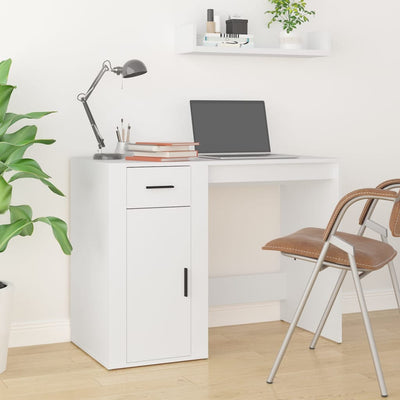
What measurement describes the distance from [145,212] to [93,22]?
970 millimetres

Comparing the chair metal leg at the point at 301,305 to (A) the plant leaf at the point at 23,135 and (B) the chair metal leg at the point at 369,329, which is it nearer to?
Result: (B) the chair metal leg at the point at 369,329

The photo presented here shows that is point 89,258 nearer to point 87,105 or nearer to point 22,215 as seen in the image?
point 22,215

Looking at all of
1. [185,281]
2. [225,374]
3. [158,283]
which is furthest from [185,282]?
[225,374]

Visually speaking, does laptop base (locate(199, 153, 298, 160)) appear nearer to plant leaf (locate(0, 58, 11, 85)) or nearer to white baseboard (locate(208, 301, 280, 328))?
white baseboard (locate(208, 301, 280, 328))

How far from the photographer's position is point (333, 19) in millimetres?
4012

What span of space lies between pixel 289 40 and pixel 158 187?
3.68ft

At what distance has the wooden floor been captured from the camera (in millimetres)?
2873

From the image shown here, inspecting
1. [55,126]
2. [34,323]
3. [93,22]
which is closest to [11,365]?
[34,323]

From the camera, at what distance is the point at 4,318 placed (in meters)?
3.10

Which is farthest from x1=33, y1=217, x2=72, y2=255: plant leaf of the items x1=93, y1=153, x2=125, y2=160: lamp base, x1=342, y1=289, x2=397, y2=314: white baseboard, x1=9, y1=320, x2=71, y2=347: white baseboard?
x1=342, y1=289, x2=397, y2=314: white baseboard

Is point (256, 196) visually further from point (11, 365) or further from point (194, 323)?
point (11, 365)

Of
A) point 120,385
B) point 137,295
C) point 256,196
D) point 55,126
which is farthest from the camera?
point 256,196

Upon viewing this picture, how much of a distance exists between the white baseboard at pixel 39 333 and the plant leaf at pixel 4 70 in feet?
3.57

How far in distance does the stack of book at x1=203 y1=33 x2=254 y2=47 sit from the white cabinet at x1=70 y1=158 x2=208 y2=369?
28.1 inches
